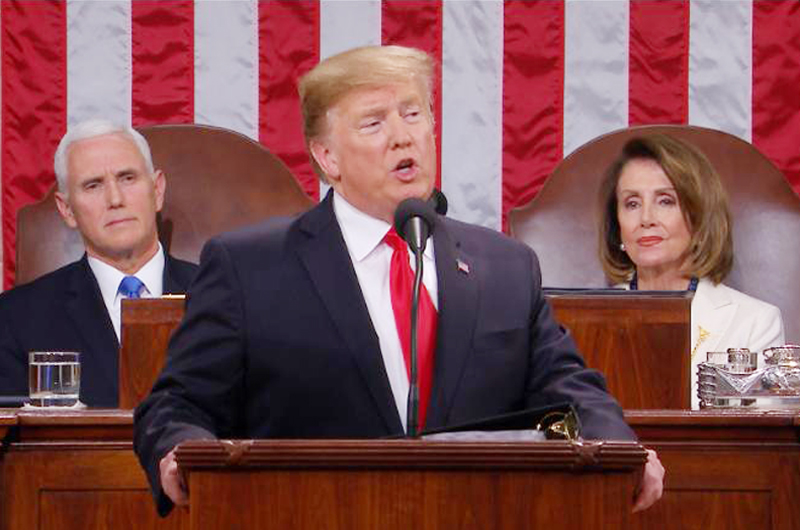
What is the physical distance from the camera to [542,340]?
9.32ft

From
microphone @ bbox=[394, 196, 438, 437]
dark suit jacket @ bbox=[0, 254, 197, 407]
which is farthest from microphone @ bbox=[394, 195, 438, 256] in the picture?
dark suit jacket @ bbox=[0, 254, 197, 407]

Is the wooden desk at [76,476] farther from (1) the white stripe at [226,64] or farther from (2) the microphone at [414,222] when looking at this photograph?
(1) the white stripe at [226,64]

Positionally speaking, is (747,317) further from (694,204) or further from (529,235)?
(529,235)

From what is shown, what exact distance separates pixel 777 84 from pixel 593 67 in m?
0.56

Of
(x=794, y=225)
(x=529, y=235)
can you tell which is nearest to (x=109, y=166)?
(x=529, y=235)

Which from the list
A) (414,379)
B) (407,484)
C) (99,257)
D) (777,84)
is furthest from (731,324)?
(407,484)

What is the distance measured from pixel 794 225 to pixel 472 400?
7.05 feet

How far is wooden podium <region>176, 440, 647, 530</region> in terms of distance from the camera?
6.88 feet

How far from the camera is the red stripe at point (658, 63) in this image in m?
5.08

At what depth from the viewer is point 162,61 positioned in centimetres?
510

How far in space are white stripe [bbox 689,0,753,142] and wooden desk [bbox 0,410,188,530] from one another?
8.19ft

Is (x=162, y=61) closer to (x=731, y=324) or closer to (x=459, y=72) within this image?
(x=459, y=72)

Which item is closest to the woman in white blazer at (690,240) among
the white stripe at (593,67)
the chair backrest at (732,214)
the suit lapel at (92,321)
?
the chair backrest at (732,214)

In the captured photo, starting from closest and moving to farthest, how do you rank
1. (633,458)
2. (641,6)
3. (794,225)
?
(633,458) → (794,225) → (641,6)
